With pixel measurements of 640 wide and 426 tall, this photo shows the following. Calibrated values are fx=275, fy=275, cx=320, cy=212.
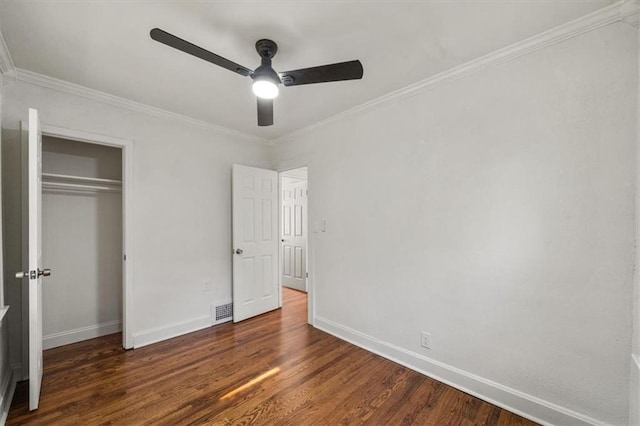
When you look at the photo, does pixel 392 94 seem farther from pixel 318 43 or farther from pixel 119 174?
pixel 119 174

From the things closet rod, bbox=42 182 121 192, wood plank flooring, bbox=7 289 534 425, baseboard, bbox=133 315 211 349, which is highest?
closet rod, bbox=42 182 121 192

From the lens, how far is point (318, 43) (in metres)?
1.83

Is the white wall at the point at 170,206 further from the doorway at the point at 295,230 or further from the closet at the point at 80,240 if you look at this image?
the doorway at the point at 295,230

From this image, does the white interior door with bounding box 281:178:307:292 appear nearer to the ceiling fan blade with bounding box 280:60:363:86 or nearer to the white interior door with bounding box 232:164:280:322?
the white interior door with bounding box 232:164:280:322

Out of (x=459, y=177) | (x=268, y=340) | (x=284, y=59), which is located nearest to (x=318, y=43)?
(x=284, y=59)

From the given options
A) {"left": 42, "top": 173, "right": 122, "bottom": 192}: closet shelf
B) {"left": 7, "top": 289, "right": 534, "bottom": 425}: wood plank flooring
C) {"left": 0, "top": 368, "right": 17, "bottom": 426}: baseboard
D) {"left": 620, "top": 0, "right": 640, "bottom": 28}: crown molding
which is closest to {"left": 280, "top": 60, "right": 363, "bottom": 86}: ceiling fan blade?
{"left": 620, "top": 0, "right": 640, "bottom": 28}: crown molding

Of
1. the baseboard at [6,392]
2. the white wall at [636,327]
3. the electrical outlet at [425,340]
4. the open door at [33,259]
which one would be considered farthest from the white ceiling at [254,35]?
the baseboard at [6,392]

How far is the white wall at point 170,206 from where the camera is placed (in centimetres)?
258

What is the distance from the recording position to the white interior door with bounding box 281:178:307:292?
4965mm

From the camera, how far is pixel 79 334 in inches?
114

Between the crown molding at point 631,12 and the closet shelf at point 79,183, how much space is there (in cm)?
417

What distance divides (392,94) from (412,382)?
8.08ft

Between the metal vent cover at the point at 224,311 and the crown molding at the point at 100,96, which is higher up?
the crown molding at the point at 100,96

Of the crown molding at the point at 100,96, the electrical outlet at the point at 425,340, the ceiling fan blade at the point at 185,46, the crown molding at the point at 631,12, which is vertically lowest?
the electrical outlet at the point at 425,340
